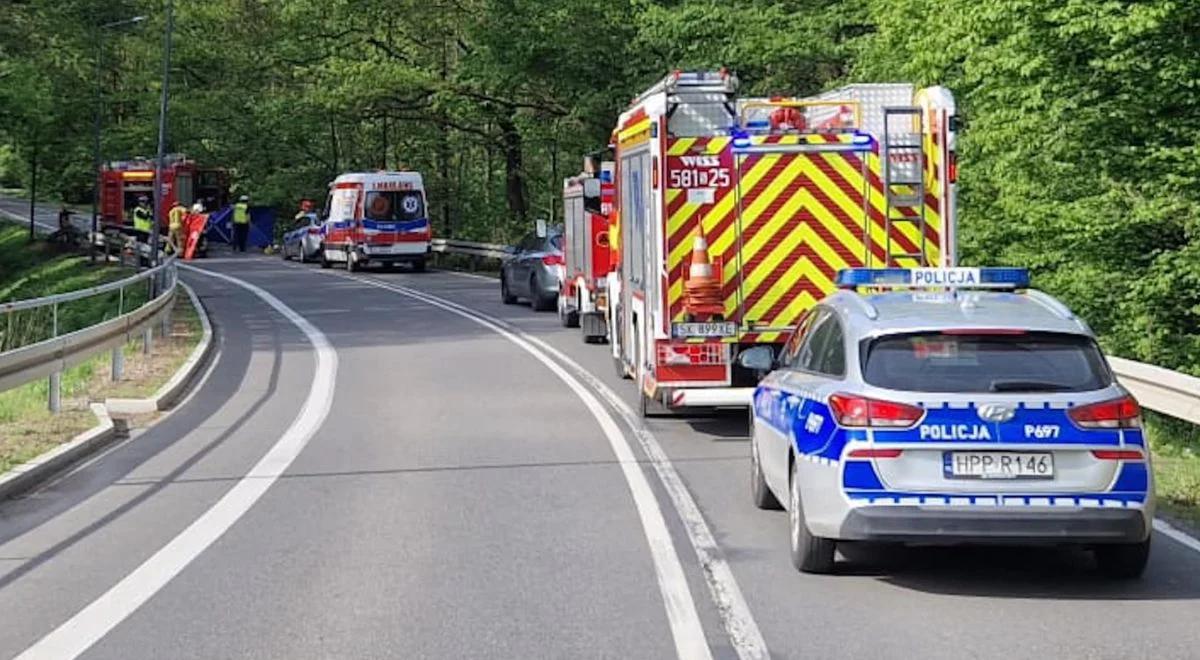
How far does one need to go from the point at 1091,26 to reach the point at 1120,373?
19.7 feet

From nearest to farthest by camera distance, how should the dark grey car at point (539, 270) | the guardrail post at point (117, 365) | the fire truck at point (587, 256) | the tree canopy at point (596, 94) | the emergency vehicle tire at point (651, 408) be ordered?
the emergency vehicle tire at point (651, 408) < the tree canopy at point (596, 94) < the guardrail post at point (117, 365) < the fire truck at point (587, 256) < the dark grey car at point (539, 270)

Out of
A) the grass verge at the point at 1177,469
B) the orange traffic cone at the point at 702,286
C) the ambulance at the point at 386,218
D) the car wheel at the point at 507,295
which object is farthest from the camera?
the ambulance at the point at 386,218

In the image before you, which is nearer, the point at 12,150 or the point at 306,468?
the point at 306,468

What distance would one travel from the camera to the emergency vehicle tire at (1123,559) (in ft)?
27.2

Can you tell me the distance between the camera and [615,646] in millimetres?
7082

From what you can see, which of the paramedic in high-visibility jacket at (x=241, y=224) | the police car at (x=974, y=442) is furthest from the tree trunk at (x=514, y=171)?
the police car at (x=974, y=442)

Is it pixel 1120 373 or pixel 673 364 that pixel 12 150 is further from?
pixel 1120 373

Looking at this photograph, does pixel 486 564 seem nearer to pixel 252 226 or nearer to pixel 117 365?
pixel 117 365

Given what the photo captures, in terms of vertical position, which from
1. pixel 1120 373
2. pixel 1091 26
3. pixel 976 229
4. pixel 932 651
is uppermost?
pixel 1091 26

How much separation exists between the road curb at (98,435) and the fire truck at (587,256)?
17.8 feet

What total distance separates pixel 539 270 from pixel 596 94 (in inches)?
596

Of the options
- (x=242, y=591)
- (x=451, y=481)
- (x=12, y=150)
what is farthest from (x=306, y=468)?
(x=12, y=150)

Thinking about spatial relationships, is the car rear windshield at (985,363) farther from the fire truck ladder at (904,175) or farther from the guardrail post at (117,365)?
the guardrail post at (117,365)

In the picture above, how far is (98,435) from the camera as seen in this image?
1404cm
